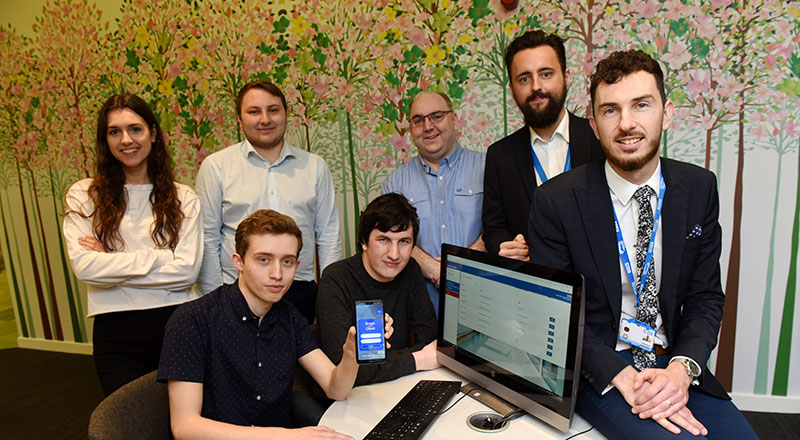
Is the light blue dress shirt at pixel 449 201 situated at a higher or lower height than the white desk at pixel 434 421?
higher

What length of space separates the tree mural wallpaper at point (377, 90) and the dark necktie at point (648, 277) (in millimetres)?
1688

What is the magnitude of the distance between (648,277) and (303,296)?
69.7 inches

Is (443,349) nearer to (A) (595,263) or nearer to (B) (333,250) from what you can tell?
(A) (595,263)

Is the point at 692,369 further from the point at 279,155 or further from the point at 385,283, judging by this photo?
the point at 279,155

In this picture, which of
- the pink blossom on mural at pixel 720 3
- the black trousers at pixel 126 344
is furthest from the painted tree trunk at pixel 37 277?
the pink blossom on mural at pixel 720 3

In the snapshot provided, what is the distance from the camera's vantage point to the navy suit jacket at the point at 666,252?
1.63 metres

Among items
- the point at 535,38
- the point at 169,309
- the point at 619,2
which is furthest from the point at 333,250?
the point at 619,2

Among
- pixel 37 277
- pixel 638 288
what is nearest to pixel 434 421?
pixel 638 288

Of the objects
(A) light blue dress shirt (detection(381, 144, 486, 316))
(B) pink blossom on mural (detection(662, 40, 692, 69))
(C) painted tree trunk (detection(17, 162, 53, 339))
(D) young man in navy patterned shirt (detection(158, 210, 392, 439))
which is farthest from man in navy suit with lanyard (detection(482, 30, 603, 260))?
(C) painted tree trunk (detection(17, 162, 53, 339))

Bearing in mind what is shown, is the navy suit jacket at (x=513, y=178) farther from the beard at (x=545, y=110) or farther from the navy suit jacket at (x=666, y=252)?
the navy suit jacket at (x=666, y=252)

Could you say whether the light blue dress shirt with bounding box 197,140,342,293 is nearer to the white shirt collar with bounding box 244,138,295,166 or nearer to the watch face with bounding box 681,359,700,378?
the white shirt collar with bounding box 244,138,295,166

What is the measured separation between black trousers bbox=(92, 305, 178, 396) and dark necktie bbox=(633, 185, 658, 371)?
79.2 inches

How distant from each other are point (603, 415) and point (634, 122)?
0.89m

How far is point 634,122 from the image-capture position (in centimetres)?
158
